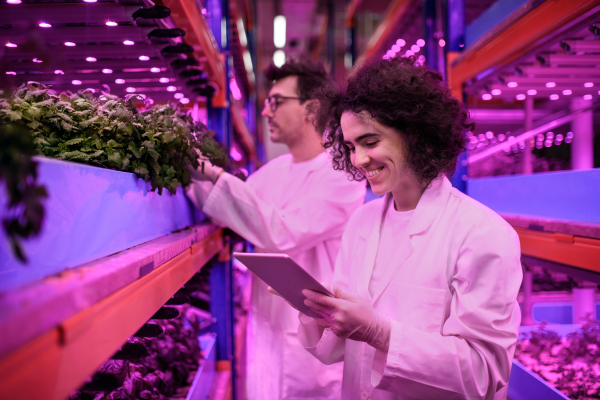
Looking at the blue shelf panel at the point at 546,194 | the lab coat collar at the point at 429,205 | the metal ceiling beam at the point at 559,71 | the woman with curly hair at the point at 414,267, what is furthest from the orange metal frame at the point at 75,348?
the metal ceiling beam at the point at 559,71

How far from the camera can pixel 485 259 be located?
43.7 inches

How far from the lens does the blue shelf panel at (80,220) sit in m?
0.55

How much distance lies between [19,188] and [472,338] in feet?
3.53

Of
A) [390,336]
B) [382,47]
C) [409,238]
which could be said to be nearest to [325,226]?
[409,238]

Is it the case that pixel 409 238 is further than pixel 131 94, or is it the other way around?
pixel 409 238

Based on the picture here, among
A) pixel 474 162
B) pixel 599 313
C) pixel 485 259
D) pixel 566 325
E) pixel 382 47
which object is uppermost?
pixel 382 47

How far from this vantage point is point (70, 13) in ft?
3.67

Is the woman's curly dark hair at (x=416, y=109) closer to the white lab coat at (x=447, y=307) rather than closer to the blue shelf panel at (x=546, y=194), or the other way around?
the white lab coat at (x=447, y=307)

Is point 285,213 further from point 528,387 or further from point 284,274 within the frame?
point 528,387

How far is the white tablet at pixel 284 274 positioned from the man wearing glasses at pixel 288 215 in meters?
0.61

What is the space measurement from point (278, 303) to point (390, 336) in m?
0.99

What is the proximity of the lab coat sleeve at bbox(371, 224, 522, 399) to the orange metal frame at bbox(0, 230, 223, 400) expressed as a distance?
2.20 feet

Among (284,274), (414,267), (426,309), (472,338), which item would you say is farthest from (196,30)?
(472,338)

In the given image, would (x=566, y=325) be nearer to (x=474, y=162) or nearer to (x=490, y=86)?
(x=474, y=162)
